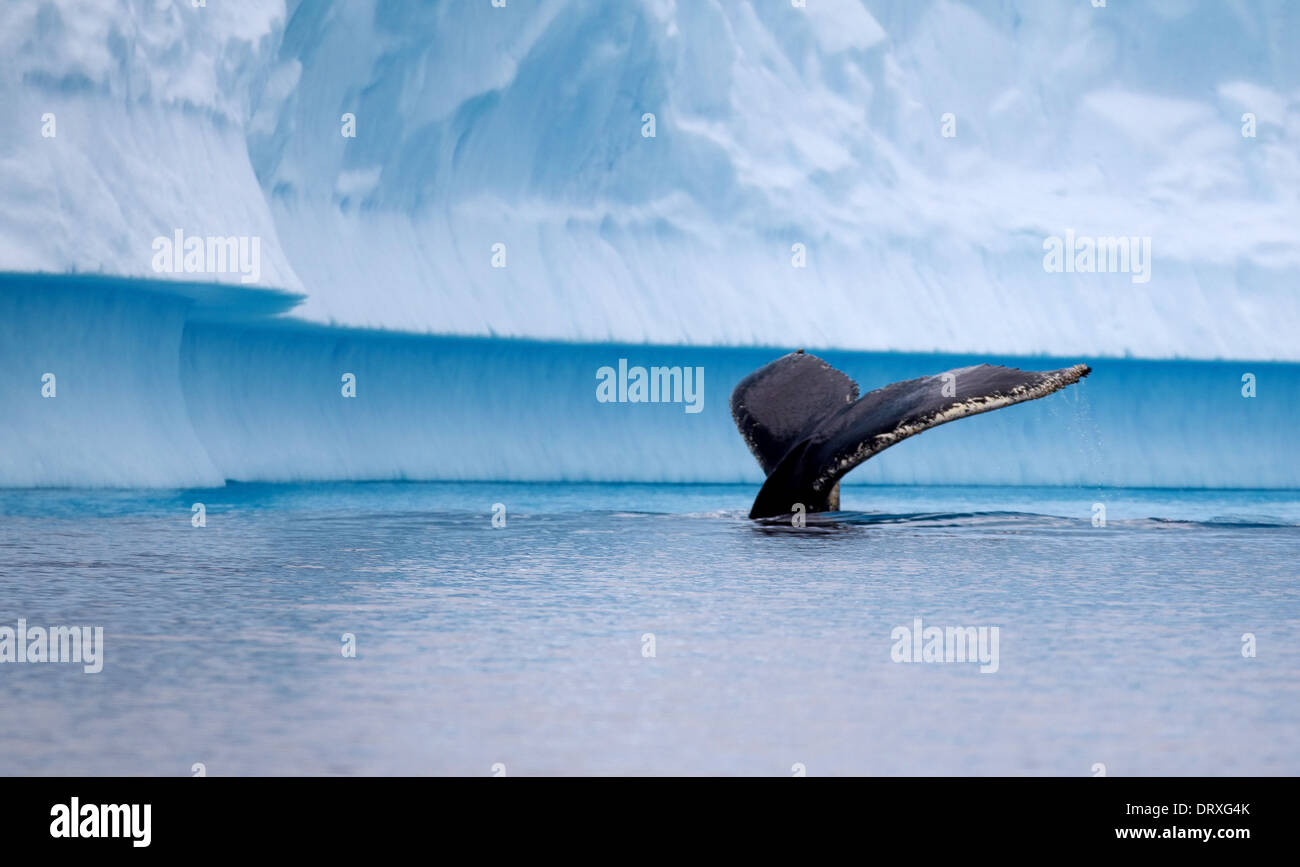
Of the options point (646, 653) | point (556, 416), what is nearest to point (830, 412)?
point (646, 653)

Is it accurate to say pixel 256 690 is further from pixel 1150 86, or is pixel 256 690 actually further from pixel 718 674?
pixel 1150 86

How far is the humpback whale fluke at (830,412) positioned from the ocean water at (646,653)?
0.76 m

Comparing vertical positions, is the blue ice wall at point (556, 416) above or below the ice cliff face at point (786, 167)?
below

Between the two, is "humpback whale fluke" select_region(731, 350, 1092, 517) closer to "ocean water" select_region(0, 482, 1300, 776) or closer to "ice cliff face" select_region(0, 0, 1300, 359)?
"ocean water" select_region(0, 482, 1300, 776)

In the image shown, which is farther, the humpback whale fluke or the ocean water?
the humpback whale fluke

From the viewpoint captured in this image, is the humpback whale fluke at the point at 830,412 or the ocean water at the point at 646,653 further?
the humpback whale fluke at the point at 830,412

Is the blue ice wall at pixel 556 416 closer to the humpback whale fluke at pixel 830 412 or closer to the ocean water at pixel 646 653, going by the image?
the humpback whale fluke at pixel 830 412

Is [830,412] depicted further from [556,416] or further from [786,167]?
[786,167]

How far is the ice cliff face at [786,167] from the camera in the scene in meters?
20.1

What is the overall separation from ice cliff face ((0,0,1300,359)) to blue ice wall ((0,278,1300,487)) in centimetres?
72

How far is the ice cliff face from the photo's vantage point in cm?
2008

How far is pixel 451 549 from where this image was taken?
948 centimetres

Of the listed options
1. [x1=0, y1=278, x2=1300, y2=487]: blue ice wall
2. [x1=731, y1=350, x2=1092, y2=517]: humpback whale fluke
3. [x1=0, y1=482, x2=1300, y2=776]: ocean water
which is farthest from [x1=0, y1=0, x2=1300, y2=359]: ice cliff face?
[x1=0, y1=482, x2=1300, y2=776]: ocean water

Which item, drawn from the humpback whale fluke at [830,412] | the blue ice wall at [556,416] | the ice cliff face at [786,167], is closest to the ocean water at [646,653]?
the humpback whale fluke at [830,412]
